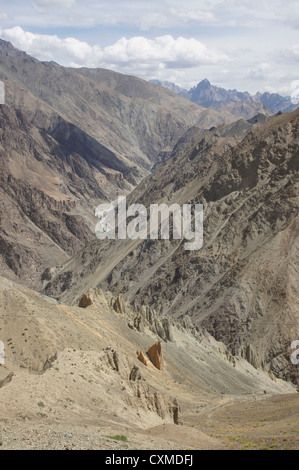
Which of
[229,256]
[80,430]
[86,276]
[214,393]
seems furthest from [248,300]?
[80,430]

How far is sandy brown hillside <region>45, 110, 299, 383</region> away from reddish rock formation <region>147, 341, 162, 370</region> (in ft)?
75.2

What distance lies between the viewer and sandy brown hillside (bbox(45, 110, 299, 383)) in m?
81.1

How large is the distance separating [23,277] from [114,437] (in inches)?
4969

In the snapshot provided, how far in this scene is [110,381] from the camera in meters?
31.0

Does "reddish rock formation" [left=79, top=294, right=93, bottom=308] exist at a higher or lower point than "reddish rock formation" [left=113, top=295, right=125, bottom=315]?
higher

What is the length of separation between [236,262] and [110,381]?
6280cm

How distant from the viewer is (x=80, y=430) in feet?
67.3

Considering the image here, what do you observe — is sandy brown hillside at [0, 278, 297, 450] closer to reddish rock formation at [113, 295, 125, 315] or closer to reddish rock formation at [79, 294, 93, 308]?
reddish rock formation at [113, 295, 125, 315]

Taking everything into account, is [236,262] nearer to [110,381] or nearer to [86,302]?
[86,302]

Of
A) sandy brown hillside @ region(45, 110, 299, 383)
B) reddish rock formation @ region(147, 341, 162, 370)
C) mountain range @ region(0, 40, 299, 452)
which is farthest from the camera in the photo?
sandy brown hillside @ region(45, 110, 299, 383)

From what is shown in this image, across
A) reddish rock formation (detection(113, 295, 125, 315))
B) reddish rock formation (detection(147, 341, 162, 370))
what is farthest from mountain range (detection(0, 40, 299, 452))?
reddish rock formation (detection(113, 295, 125, 315))

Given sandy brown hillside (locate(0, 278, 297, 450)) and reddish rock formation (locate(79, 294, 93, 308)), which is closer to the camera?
sandy brown hillside (locate(0, 278, 297, 450))

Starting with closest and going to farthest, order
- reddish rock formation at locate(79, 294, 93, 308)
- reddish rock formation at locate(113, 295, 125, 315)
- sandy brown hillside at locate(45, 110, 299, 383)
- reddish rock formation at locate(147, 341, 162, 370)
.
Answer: reddish rock formation at locate(147, 341, 162, 370), reddish rock formation at locate(79, 294, 93, 308), reddish rock formation at locate(113, 295, 125, 315), sandy brown hillside at locate(45, 110, 299, 383)

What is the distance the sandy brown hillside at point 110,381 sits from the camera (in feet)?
69.7
